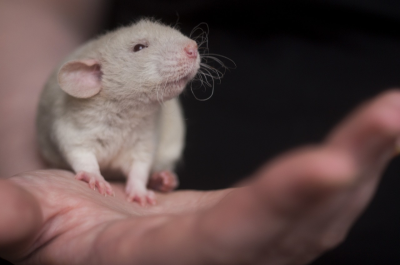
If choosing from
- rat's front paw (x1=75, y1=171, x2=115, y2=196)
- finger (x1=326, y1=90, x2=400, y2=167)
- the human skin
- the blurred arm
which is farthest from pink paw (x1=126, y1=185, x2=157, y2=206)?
finger (x1=326, y1=90, x2=400, y2=167)

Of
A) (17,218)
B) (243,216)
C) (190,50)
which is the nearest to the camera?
(243,216)

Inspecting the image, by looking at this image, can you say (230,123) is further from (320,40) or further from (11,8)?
(11,8)

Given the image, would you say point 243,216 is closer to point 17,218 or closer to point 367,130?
point 367,130

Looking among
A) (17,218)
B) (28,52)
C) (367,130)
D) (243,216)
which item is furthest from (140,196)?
(28,52)

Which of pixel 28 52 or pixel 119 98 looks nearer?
pixel 119 98

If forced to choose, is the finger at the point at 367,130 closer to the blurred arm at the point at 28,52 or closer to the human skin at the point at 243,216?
the human skin at the point at 243,216

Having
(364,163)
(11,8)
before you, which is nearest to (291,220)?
(364,163)
